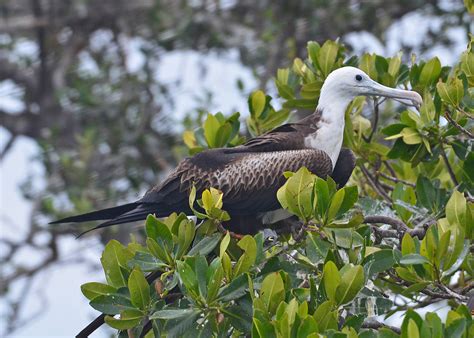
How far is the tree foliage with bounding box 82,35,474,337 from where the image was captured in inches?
128

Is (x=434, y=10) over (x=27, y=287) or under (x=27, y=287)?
over

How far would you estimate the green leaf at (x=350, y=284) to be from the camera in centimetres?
325

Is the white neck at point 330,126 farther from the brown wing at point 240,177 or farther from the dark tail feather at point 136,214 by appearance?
the dark tail feather at point 136,214

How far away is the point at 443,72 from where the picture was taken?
4.44m

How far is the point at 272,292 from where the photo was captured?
3248 millimetres

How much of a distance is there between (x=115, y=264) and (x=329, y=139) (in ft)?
4.35

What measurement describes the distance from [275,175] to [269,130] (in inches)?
15.8

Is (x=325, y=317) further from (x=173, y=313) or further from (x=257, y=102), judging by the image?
(x=257, y=102)

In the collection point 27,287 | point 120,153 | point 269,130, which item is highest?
point 269,130

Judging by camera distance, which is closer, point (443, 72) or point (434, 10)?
point (443, 72)

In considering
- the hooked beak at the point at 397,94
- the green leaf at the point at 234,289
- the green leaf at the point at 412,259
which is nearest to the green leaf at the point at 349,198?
the green leaf at the point at 412,259

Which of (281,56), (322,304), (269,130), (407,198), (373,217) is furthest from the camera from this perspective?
(281,56)

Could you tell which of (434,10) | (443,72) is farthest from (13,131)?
(443,72)

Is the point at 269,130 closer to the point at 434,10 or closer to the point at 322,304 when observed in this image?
the point at 322,304
